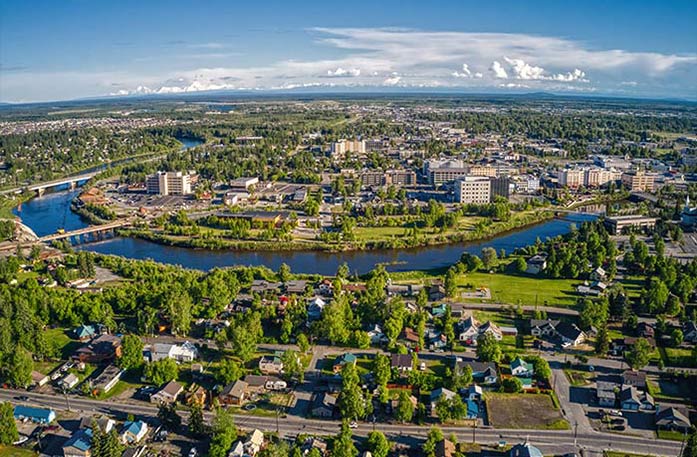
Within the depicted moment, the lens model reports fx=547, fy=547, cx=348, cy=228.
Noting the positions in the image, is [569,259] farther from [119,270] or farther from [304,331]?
[119,270]

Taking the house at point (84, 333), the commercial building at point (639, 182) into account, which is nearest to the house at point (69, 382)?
the house at point (84, 333)

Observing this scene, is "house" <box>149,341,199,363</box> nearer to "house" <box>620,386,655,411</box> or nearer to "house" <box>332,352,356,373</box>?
"house" <box>332,352,356,373</box>

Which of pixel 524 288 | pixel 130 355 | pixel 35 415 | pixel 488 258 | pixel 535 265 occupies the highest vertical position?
pixel 488 258

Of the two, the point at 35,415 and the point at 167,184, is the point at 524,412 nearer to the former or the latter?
the point at 35,415

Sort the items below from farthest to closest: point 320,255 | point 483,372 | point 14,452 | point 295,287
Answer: point 320,255
point 295,287
point 483,372
point 14,452

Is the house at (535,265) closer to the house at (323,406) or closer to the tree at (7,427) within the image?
the house at (323,406)

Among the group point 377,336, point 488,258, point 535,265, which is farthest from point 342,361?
point 535,265
